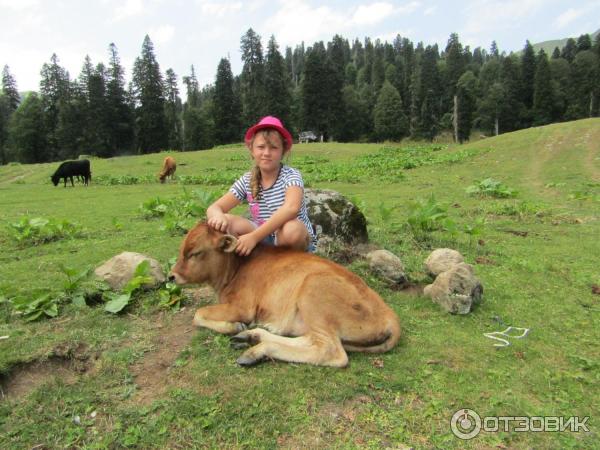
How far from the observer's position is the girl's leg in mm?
5129

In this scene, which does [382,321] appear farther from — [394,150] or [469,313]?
[394,150]


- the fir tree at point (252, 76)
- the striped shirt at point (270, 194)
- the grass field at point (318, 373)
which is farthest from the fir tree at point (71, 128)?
the striped shirt at point (270, 194)

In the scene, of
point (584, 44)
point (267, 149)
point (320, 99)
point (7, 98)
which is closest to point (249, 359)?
point (267, 149)

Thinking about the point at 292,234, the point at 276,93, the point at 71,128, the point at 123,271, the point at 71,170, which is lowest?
the point at 123,271

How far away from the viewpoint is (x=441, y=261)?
6.25 m

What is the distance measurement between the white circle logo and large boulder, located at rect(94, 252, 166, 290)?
3862 mm

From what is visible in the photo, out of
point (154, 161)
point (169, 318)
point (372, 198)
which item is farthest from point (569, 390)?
point (154, 161)

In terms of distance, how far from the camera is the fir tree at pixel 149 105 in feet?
218

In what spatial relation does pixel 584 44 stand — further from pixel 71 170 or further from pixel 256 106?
pixel 71 170

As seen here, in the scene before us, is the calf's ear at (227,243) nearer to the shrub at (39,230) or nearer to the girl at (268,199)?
the girl at (268,199)

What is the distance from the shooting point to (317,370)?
388 centimetres

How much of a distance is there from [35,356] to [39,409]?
849 millimetres

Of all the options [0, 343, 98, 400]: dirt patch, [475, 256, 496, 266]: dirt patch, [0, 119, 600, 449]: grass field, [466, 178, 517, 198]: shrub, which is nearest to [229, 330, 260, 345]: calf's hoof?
[0, 119, 600, 449]: grass field

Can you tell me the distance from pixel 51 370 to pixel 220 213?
7.31ft
